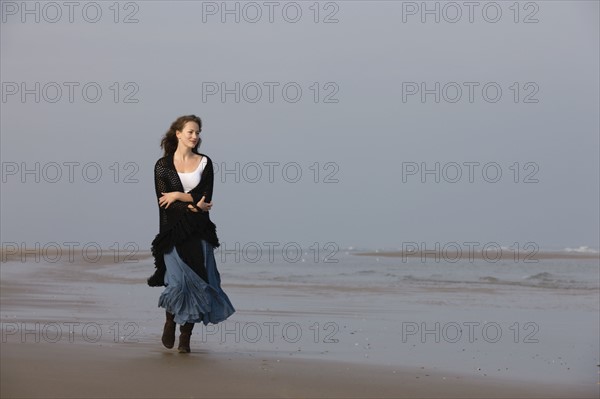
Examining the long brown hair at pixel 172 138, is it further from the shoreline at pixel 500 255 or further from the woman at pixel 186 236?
the shoreline at pixel 500 255

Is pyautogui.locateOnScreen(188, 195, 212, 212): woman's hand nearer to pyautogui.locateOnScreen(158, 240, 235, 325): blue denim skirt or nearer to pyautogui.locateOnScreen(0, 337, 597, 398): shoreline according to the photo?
pyautogui.locateOnScreen(158, 240, 235, 325): blue denim skirt

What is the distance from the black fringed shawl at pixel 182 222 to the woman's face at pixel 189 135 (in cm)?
18

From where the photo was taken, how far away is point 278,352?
789 centimetres

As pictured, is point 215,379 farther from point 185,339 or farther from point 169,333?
point 169,333

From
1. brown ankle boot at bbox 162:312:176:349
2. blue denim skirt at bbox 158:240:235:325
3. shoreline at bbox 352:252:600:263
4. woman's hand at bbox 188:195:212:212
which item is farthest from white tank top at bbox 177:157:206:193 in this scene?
shoreline at bbox 352:252:600:263

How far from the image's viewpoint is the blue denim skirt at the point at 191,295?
773 centimetres

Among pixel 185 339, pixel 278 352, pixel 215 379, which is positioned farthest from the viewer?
pixel 278 352

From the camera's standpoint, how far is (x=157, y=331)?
9078 mm

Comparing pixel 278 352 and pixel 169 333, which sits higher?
pixel 169 333

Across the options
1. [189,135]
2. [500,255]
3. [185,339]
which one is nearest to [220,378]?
[185,339]

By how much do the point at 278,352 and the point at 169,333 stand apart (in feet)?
2.70

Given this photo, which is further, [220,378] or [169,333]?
[169,333]

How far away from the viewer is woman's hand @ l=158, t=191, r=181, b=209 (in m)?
7.76

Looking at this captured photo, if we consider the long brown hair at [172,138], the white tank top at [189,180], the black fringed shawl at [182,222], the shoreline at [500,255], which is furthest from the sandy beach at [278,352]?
the shoreline at [500,255]
